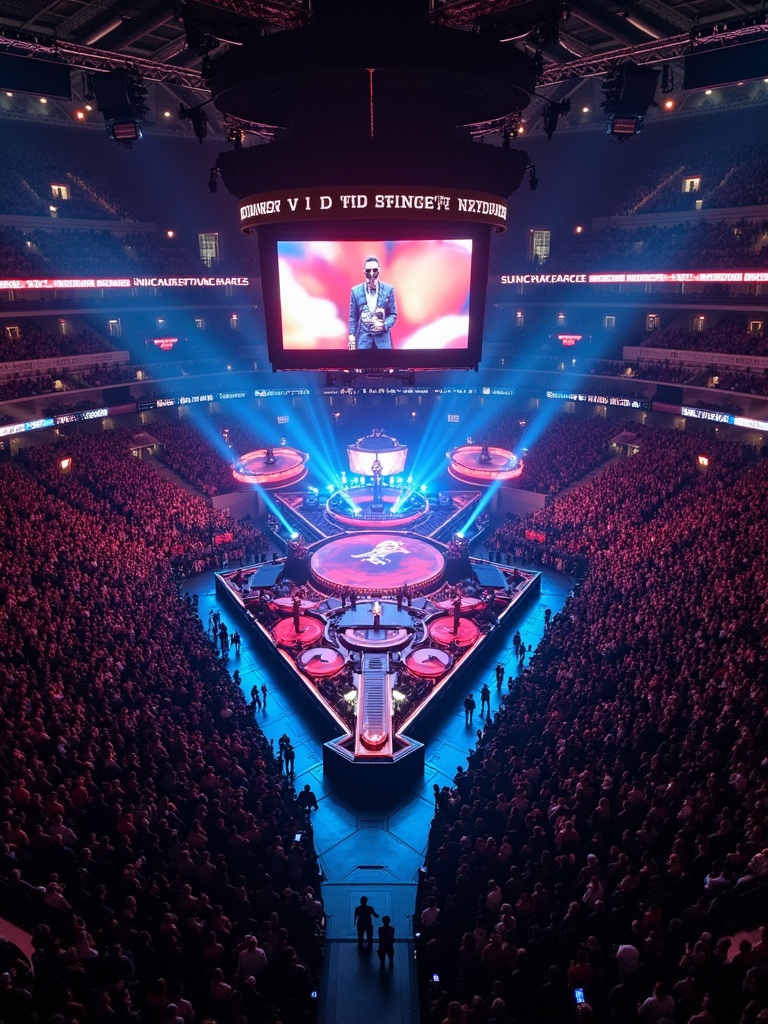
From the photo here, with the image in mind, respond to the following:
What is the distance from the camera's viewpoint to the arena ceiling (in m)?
14.3

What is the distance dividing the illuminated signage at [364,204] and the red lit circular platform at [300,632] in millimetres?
12994

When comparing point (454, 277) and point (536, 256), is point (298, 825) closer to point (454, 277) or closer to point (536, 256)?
point (454, 277)

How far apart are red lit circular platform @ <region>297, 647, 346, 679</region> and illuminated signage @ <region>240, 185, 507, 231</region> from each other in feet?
41.8

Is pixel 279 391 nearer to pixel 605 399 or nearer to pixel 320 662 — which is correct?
pixel 605 399

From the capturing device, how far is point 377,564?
93.9 ft

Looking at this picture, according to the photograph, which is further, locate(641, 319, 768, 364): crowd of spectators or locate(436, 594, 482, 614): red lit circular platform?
locate(641, 319, 768, 364): crowd of spectators

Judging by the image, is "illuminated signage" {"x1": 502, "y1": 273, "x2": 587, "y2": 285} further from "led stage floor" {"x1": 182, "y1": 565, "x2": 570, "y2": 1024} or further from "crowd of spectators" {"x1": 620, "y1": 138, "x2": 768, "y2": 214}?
"led stage floor" {"x1": 182, "y1": 565, "x2": 570, "y2": 1024}

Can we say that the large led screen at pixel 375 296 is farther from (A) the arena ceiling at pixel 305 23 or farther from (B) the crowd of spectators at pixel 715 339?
(B) the crowd of spectators at pixel 715 339

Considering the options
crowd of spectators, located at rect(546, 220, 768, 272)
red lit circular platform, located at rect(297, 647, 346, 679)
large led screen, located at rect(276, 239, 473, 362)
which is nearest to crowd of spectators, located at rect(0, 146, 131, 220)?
large led screen, located at rect(276, 239, 473, 362)

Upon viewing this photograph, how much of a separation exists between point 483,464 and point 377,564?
12193 millimetres

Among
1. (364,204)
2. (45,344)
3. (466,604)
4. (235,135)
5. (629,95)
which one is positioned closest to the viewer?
(364,204)

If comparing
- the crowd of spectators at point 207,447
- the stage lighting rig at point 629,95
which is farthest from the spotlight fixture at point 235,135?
the crowd of spectators at point 207,447

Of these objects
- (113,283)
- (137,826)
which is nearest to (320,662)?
(137,826)

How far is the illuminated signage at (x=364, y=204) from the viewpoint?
15961mm
